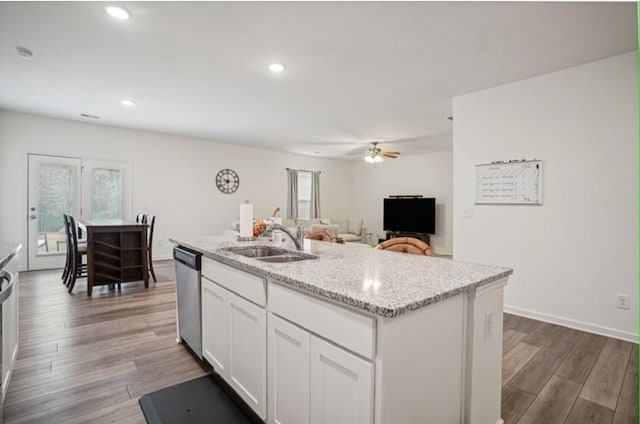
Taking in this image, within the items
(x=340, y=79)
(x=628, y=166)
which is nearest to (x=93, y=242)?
(x=340, y=79)

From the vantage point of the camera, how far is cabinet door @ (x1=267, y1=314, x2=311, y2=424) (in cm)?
128

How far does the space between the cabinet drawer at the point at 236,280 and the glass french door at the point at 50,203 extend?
4.84 meters

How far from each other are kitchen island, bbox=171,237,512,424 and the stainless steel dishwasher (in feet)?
1.46

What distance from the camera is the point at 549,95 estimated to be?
319cm

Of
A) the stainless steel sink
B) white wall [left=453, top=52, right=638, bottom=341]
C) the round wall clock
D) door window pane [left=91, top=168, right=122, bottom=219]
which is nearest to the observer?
the stainless steel sink

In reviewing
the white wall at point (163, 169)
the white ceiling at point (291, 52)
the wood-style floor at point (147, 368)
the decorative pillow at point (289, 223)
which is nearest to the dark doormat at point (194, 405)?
the wood-style floor at point (147, 368)

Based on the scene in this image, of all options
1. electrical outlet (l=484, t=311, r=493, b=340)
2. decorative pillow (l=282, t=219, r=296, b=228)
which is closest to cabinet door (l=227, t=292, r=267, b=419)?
electrical outlet (l=484, t=311, r=493, b=340)

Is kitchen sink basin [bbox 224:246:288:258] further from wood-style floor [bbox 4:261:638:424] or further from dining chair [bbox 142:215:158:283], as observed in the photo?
dining chair [bbox 142:215:158:283]

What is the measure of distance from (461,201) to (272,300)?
3086mm

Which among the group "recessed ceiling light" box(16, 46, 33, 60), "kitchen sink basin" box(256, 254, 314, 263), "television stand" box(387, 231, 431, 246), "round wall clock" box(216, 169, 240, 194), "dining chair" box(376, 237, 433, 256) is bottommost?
"television stand" box(387, 231, 431, 246)

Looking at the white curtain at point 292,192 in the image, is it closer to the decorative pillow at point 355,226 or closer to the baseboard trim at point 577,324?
the decorative pillow at point 355,226

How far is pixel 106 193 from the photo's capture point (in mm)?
5789

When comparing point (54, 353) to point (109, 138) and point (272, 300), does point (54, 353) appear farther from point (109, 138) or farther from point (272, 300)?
point (109, 138)

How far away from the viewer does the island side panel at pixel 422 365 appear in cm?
101
